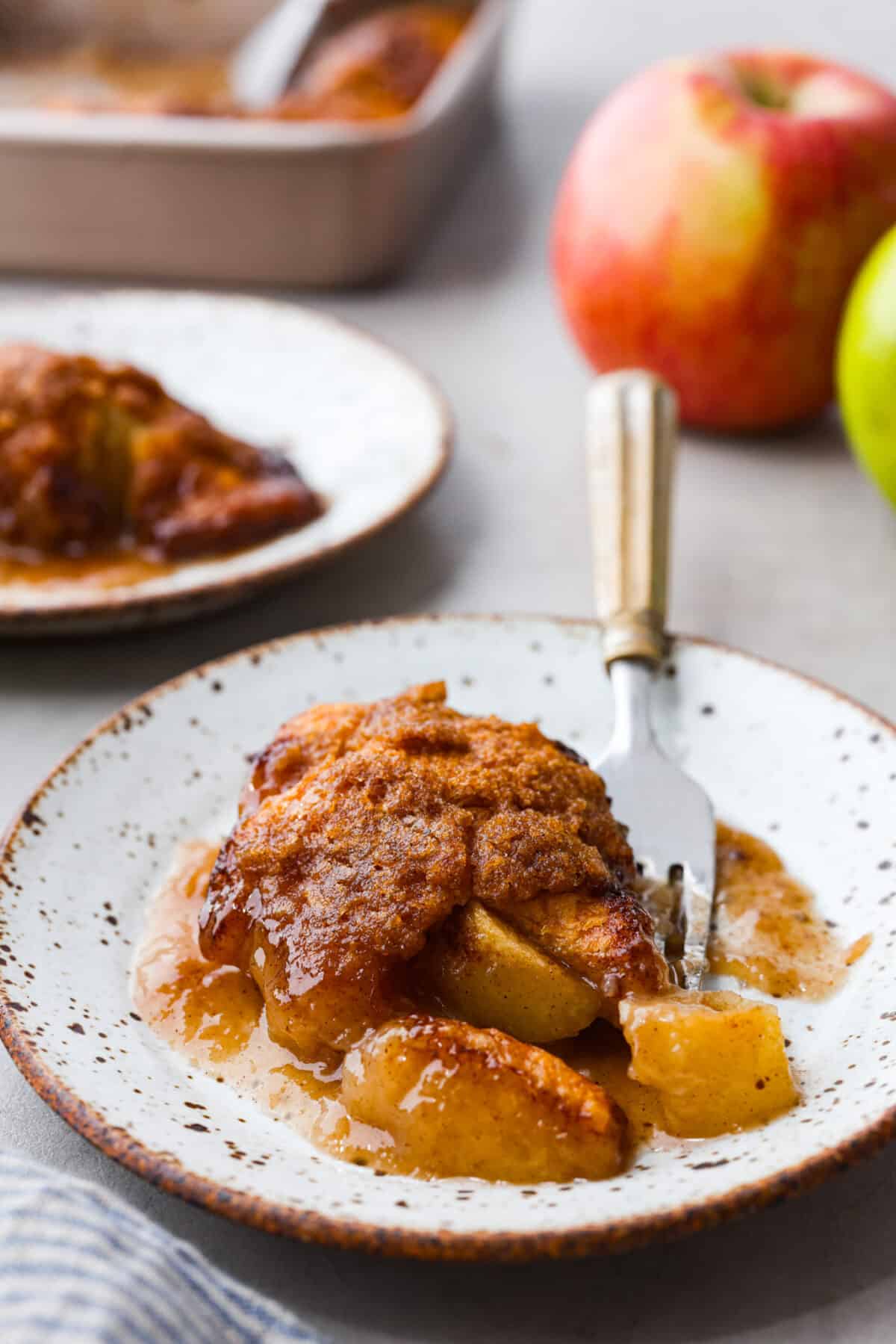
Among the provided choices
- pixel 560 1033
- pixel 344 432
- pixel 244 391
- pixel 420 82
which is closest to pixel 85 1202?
pixel 560 1033

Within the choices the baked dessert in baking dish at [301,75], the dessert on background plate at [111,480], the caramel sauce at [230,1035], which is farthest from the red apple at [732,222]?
the caramel sauce at [230,1035]

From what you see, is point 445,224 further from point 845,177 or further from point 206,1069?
point 206,1069

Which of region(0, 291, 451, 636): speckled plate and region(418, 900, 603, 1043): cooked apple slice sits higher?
Answer: region(418, 900, 603, 1043): cooked apple slice

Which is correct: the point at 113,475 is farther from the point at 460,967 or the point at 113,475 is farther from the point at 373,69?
the point at 373,69

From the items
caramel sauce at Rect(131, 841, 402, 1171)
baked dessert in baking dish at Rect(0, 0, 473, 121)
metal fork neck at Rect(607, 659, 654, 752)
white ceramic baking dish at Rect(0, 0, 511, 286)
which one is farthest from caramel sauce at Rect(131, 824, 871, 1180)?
baked dessert in baking dish at Rect(0, 0, 473, 121)

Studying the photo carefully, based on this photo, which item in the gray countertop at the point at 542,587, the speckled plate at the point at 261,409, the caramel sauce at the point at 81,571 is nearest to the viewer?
the gray countertop at the point at 542,587

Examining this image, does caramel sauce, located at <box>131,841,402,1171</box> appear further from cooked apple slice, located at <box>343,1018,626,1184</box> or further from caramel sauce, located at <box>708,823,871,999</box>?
caramel sauce, located at <box>708,823,871,999</box>

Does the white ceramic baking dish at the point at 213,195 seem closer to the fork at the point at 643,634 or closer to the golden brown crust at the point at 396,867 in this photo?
the fork at the point at 643,634
